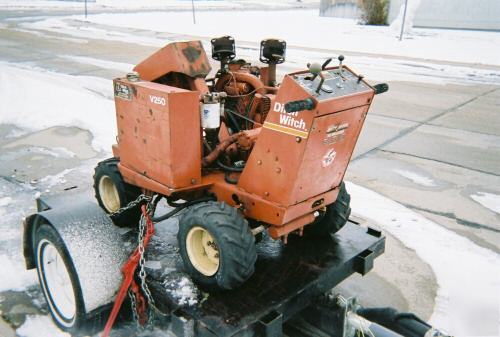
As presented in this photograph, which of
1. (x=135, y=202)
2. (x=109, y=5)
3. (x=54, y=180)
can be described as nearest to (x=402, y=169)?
(x=135, y=202)

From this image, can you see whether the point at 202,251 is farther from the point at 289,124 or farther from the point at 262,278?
the point at 289,124

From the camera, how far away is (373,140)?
302 inches

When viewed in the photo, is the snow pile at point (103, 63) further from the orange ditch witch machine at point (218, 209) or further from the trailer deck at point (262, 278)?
the trailer deck at point (262, 278)

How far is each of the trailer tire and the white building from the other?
75.5 feet

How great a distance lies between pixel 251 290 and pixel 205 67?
1.64m

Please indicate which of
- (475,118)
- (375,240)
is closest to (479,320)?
(375,240)

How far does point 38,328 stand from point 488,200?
4818 mm

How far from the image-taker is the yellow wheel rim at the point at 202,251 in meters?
3.10

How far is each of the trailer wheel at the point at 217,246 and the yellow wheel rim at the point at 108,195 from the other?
1222 millimetres

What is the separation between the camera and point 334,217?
141 inches

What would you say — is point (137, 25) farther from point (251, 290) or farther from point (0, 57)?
point (251, 290)

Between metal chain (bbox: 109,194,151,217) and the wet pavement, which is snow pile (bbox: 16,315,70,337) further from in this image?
metal chain (bbox: 109,194,151,217)

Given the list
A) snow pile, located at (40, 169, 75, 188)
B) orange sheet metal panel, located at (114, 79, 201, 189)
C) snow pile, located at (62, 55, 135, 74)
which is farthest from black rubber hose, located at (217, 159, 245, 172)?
snow pile, located at (62, 55, 135, 74)

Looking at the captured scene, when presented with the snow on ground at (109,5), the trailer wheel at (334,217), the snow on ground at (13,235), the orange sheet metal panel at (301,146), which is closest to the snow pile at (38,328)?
the snow on ground at (13,235)
